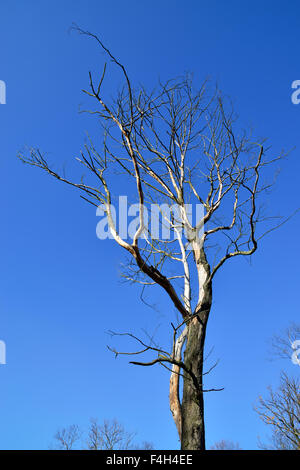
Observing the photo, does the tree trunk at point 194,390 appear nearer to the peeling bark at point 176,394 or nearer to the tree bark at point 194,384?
the tree bark at point 194,384

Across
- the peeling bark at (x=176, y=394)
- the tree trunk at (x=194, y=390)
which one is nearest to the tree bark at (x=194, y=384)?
the tree trunk at (x=194, y=390)

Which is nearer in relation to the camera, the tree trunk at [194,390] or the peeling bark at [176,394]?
the tree trunk at [194,390]

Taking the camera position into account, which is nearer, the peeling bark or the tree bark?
the tree bark

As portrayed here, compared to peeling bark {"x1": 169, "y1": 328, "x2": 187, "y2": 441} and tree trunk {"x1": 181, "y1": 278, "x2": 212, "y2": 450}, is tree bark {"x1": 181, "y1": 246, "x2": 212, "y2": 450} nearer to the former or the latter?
tree trunk {"x1": 181, "y1": 278, "x2": 212, "y2": 450}

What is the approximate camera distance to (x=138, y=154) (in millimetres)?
5062

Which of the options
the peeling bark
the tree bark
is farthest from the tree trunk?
the peeling bark

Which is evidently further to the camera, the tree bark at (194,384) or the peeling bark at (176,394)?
the peeling bark at (176,394)

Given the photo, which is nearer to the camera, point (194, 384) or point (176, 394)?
point (194, 384)

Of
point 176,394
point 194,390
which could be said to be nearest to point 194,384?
point 194,390

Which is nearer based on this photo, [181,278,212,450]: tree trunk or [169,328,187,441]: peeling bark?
[181,278,212,450]: tree trunk

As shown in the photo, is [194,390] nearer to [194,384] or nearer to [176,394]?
[194,384]
